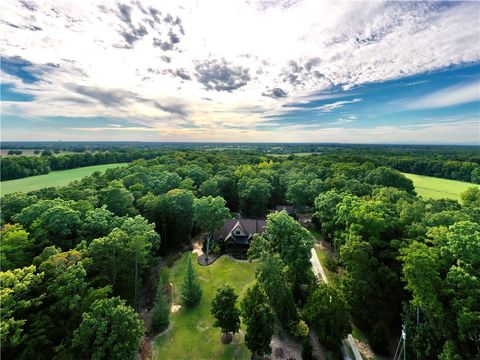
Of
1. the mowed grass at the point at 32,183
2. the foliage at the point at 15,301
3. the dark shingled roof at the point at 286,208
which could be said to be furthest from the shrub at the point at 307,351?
the mowed grass at the point at 32,183

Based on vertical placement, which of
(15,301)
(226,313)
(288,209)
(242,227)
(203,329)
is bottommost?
(203,329)

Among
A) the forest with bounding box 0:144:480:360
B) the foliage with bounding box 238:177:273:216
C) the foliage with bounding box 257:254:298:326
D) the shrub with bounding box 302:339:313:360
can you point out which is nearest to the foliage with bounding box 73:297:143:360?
the forest with bounding box 0:144:480:360

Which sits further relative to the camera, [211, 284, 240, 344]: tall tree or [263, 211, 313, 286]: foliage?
[263, 211, 313, 286]: foliage

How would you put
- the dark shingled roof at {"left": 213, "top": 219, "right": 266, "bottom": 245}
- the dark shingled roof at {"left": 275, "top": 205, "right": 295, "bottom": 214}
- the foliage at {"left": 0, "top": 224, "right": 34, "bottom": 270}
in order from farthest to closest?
the dark shingled roof at {"left": 275, "top": 205, "right": 295, "bottom": 214} < the dark shingled roof at {"left": 213, "top": 219, "right": 266, "bottom": 245} < the foliage at {"left": 0, "top": 224, "right": 34, "bottom": 270}

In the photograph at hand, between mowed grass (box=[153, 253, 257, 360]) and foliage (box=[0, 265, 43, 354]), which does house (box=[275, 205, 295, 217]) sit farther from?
foliage (box=[0, 265, 43, 354])

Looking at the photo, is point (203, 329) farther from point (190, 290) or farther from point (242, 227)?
point (242, 227)

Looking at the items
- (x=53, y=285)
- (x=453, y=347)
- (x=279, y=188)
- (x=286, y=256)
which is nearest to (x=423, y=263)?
(x=453, y=347)

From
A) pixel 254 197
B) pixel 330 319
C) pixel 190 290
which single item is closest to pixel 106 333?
pixel 190 290

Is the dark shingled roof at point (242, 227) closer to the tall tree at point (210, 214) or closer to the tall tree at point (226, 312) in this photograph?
the tall tree at point (210, 214)
